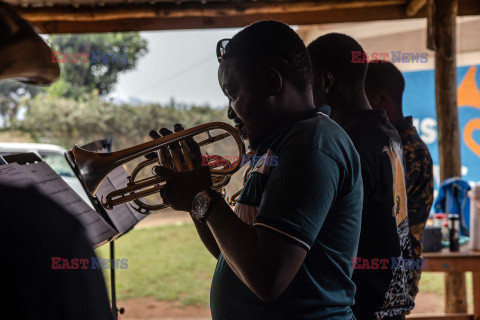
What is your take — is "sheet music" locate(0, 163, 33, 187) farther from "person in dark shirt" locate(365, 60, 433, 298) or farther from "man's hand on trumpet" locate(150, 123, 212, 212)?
"person in dark shirt" locate(365, 60, 433, 298)

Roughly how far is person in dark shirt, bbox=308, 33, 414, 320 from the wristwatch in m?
0.63

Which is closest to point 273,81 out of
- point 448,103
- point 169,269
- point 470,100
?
point 448,103

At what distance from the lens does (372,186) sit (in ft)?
5.73

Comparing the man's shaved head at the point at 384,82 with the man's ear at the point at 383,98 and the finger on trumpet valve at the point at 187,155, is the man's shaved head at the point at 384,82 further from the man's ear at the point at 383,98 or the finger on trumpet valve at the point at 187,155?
the finger on trumpet valve at the point at 187,155

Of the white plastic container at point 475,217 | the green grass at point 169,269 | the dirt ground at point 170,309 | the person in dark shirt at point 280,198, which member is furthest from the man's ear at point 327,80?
the green grass at point 169,269

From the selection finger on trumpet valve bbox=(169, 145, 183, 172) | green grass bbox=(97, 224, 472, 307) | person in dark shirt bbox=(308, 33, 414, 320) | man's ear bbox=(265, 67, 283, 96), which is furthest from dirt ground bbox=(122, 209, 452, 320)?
man's ear bbox=(265, 67, 283, 96)

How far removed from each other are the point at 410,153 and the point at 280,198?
1622 millimetres

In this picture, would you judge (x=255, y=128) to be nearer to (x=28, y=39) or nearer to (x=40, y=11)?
(x=28, y=39)

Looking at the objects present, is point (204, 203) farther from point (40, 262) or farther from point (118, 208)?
point (118, 208)

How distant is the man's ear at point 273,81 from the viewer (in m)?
1.32

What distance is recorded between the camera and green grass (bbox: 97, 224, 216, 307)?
7609 mm

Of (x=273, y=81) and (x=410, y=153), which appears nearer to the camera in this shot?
(x=273, y=81)

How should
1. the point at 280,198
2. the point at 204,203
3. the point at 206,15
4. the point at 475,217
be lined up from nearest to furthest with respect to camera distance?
the point at 280,198 → the point at 204,203 → the point at 475,217 → the point at 206,15

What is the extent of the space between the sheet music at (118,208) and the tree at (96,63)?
50.9ft
